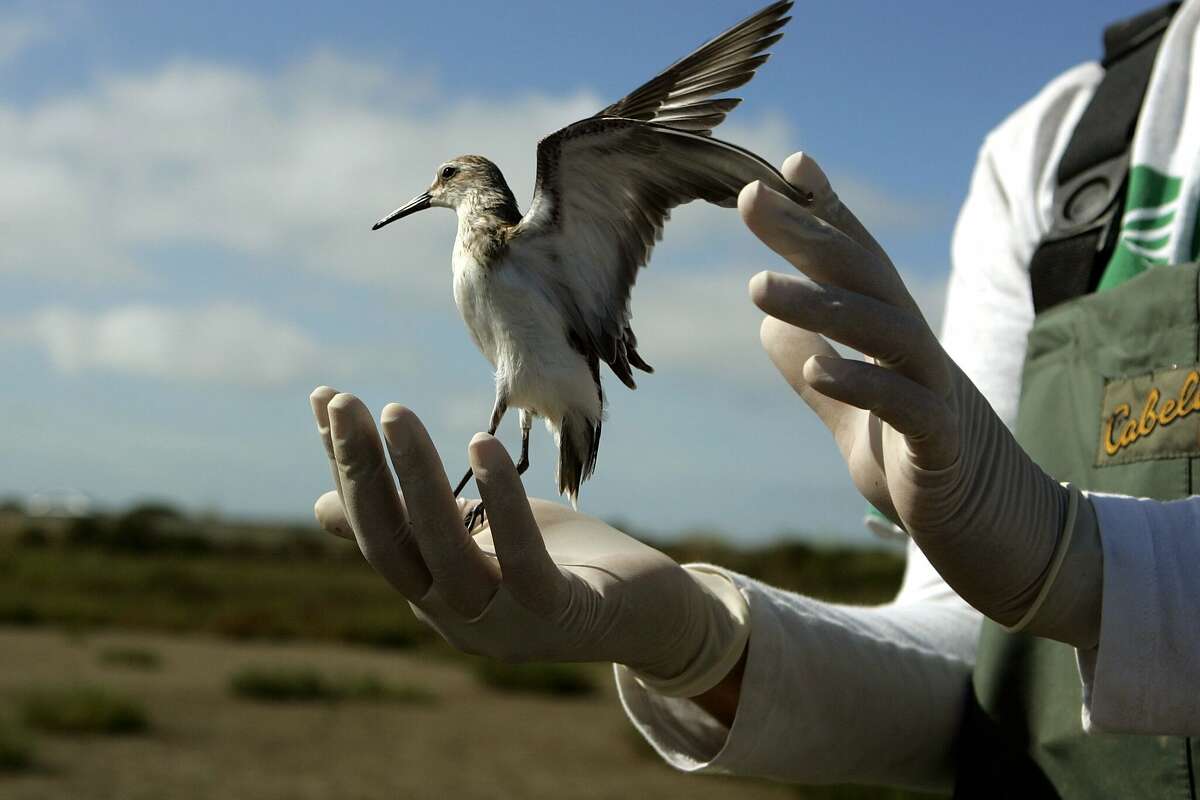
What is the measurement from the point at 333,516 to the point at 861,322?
3.74 feet

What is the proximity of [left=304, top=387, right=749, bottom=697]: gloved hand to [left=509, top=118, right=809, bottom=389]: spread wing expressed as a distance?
32cm

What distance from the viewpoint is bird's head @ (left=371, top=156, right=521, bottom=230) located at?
1.97 m

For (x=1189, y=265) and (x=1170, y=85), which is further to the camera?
(x=1170, y=85)

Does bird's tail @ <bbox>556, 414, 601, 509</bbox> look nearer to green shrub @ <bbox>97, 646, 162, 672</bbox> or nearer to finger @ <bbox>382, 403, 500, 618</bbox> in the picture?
finger @ <bbox>382, 403, 500, 618</bbox>

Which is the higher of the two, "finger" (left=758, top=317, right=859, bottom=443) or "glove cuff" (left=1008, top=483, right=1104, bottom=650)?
"finger" (left=758, top=317, right=859, bottom=443)

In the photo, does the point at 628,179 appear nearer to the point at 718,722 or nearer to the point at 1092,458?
the point at 1092,458

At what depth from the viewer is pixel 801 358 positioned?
75.9 inches

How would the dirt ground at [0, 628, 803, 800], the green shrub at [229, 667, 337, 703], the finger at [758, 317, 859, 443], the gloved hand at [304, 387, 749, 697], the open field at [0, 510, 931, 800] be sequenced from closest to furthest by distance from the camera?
the gloved hand at [304, 387, 749, 697] < the finger at [758, 317, 859, 443] < the dirt ground at [0, 628, 803, 800] < the open field at [0, 510, 931, 800] < the green shrub at [229, 667, 337, 703]

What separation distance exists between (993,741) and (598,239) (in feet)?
5.10

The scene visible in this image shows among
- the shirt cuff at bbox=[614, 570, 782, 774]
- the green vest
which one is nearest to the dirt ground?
the shirt cuff at bbox=[614, 570, 782, 774]

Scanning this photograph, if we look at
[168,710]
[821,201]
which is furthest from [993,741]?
[168,710]

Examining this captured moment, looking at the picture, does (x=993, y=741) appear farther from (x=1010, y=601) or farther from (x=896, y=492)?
(x=896, y=492)

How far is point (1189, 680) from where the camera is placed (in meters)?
1.68

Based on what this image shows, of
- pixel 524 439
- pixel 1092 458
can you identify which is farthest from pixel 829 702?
pixel 524 439
